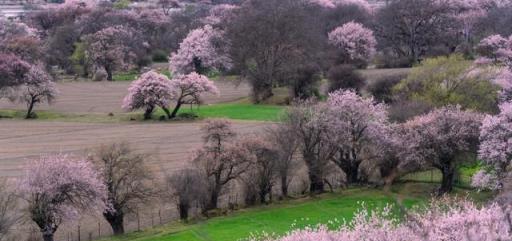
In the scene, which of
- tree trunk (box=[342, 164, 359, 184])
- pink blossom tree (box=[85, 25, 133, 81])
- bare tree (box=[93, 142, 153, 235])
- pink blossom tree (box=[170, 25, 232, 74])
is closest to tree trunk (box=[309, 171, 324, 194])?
tree trunk (box=[342, 164, 359, 184])

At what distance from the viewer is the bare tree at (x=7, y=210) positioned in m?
25.3

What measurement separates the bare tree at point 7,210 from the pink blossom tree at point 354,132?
1519 cm

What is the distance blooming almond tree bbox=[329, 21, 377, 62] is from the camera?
73812mm

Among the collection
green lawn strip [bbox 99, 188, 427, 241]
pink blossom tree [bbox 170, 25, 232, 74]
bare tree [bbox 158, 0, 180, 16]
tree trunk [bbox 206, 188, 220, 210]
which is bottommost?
green lawn strip [bbox 99, 188, 427, 241]

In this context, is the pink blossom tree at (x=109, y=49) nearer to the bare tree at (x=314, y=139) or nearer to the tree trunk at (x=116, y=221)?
the bare tree at (x=314, y=139)

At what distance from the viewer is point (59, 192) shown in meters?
26.6

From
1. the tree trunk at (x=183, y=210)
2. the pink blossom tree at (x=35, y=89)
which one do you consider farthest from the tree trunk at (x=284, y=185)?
the pink blossom tree at (x=35, y=89)

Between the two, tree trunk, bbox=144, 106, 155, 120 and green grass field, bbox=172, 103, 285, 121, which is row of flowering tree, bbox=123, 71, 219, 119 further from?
green grass field, bbox=172, 103, 285, 121

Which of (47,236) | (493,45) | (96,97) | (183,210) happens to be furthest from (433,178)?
(96,97)

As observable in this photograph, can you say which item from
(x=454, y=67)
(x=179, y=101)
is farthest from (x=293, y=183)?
(x=179, y=101)

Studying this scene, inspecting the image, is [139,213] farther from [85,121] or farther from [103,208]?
[85,121]

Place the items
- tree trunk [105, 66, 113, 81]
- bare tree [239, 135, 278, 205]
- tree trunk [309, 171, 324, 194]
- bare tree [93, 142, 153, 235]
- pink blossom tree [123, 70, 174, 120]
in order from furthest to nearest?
tree trunk [105, 66, 113, 81], pink blossom tree [123, 70, 174, 120], tree trunk [309, 171, 324, 194], bare tree [239, 135, 278, 205], bare tree [93, 142, 153, 235]

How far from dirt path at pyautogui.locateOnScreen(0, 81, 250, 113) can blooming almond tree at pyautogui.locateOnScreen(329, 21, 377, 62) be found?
11.8 m

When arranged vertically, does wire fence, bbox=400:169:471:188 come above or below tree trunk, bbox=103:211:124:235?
above
